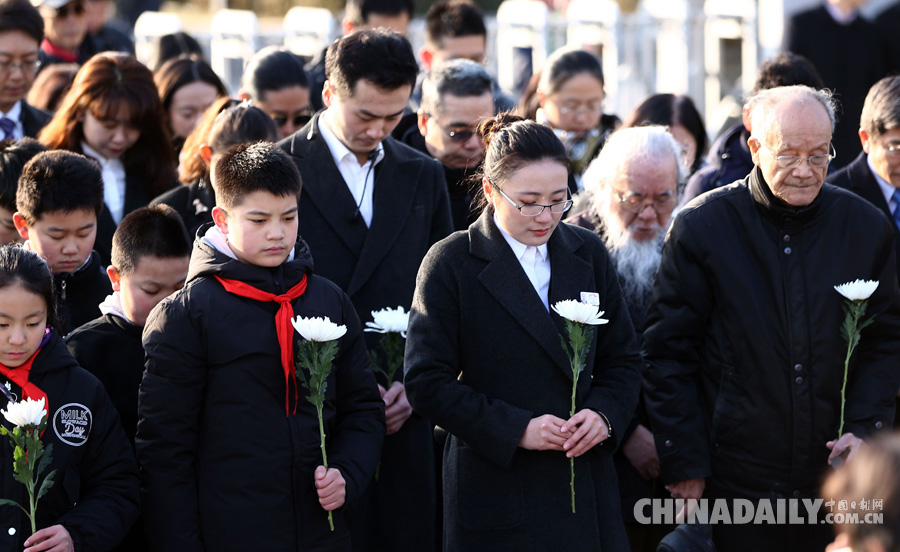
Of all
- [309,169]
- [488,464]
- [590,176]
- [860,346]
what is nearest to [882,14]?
[590,176]

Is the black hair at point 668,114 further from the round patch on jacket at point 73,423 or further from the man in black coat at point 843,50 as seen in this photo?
the round patch on jacket at point 73,423

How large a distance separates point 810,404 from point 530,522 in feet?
3.88

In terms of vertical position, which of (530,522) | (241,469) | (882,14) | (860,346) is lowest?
(530,522)

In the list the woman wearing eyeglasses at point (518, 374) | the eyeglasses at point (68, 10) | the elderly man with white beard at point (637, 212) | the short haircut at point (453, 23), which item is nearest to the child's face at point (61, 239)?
the woman wearing eyeglasses at point (518, 374)

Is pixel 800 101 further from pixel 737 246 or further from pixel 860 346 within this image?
pixel 860 346

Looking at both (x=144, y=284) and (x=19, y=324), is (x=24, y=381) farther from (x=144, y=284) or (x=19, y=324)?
(x=144, y=284)

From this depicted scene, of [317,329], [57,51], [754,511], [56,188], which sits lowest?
[754,511]

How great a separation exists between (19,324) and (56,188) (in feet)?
3.15

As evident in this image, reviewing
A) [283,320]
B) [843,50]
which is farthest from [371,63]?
[843,50]

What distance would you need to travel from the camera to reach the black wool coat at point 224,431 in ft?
12.0

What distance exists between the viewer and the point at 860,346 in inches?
173

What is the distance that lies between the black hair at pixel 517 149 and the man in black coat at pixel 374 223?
31.4 inches

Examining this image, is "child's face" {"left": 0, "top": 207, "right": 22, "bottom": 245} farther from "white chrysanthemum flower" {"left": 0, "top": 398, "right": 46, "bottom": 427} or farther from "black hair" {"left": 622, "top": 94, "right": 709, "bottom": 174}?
"black hair" {"left": 622, "top": 94, "right": 709, "bottom": 174}

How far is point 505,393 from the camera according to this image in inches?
156
